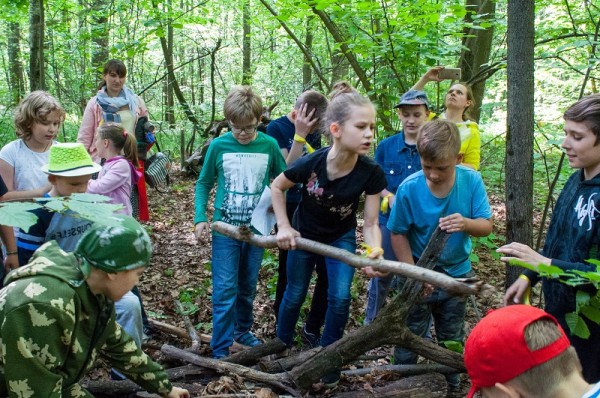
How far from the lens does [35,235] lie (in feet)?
11.6

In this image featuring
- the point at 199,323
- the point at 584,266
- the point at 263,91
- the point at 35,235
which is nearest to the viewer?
the point at 584,266

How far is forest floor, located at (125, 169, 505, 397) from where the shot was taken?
165 inches

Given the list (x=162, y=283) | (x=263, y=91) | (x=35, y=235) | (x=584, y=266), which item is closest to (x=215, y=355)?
(x=35, y=235)

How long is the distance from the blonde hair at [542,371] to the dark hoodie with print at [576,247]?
1.06m

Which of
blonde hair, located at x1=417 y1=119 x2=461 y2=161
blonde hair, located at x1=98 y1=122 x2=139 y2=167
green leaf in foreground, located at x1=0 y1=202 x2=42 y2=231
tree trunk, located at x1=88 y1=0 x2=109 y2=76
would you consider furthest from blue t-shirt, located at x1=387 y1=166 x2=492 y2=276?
tree trunk, located at x1=88 y1=0 x2=109 y2=76

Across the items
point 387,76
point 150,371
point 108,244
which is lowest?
point 150,371

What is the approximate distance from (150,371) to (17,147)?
248cm

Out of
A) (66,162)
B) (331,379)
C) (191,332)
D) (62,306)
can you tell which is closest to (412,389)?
(331,379)

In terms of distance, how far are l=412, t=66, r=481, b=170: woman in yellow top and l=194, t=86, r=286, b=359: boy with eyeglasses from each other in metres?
1.85

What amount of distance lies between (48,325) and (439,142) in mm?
2461

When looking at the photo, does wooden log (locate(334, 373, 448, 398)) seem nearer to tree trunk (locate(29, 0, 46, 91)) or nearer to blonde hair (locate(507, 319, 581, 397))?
blonde hair (locate(507, 319, 581, 397))

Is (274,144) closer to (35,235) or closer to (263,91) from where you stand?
(35,235)

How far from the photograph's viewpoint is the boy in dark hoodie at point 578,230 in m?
2.65

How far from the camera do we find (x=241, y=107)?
405cm
